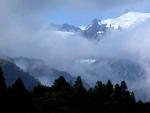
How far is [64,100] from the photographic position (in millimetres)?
117938

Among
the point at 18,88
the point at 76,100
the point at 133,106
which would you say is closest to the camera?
the point at 18,88

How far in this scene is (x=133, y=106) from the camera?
132 m

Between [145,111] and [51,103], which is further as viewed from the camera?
[145,111]

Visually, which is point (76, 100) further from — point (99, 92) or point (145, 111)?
point (145, 111)

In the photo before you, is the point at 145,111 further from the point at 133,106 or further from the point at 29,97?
the point at 29,97

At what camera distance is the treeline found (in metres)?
104

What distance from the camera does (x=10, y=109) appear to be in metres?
100

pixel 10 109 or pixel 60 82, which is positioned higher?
pixel 60 82

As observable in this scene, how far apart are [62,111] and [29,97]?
288 inches

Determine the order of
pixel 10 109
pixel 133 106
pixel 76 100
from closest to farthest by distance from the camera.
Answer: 1. pixel 10 109
2. pixel 76 100
3. pixel 133 106

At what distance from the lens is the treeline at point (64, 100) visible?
340ft

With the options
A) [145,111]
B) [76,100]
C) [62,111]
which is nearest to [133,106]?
[145,111]

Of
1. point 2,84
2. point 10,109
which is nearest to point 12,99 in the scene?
point 10,109

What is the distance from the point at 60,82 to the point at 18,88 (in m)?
32.8
